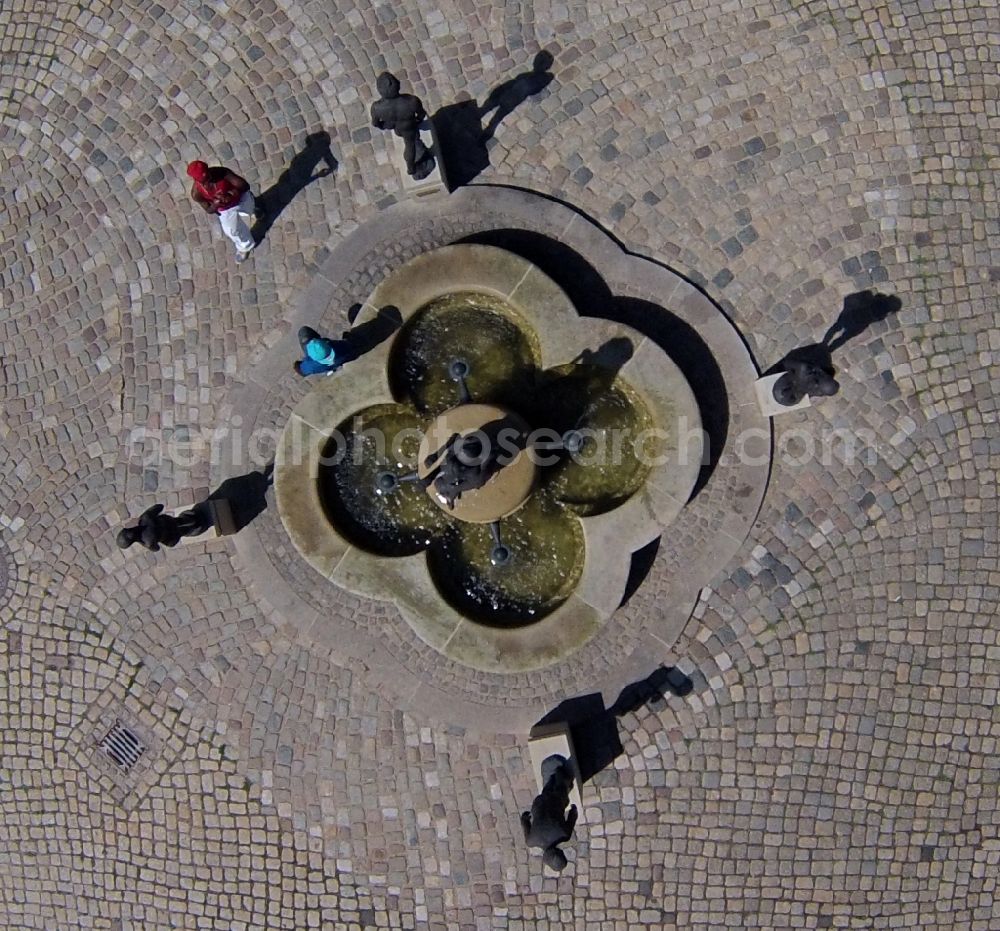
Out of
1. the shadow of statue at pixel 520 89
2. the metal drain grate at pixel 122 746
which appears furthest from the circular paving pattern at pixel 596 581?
the metal drain grate at pixel 122 746

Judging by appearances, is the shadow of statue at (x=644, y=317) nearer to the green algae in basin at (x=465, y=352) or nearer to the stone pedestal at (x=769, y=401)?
the stone pedestal at (x=769, y=401)

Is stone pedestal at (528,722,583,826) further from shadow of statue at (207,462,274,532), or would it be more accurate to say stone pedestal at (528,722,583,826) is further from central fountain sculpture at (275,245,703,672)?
shadow of statue at (207,462,274,532)

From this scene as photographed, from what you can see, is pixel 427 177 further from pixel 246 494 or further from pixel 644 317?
pixel 246 494

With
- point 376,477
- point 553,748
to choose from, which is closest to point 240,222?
point 376,477

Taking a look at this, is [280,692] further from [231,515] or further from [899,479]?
[899,479]

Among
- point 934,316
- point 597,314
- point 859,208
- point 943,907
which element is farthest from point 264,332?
point 943,907

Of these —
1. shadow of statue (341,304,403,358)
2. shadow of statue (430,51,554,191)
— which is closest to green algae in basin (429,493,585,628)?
shadow of statue (341,304,403,358)
